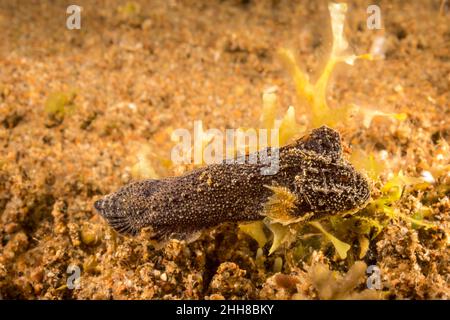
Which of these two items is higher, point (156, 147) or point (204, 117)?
point (204, 117)

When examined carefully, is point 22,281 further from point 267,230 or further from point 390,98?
point 390,98
